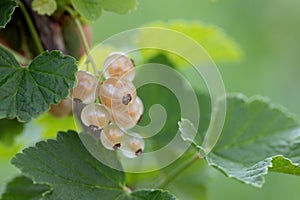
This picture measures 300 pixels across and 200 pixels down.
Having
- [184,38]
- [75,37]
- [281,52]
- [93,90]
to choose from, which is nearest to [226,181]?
[281,52]

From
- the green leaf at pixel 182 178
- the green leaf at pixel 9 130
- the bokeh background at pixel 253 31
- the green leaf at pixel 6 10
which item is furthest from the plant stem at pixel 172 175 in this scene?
the bokeh background at pixel 253 31

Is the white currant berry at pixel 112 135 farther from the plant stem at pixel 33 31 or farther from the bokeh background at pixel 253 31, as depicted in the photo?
the bokeh background at pixel 253 31

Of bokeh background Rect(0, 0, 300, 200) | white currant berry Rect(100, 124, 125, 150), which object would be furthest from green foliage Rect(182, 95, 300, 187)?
bokeh background Rect(0, 0, 300, 200)

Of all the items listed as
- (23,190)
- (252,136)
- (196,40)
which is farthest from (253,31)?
(23,190)

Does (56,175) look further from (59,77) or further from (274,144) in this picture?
(274,144)

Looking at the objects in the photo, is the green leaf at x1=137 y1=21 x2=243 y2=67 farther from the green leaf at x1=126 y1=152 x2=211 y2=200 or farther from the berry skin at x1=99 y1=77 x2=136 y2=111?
the berry skin at x1=99 y1=77 x2=136 y2=111

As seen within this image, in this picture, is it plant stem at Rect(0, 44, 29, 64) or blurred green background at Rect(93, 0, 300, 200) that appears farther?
blurred green background at Rect(93, 0, 300, 200)
